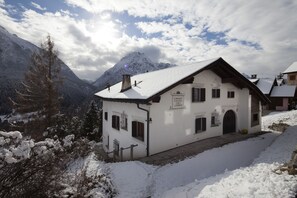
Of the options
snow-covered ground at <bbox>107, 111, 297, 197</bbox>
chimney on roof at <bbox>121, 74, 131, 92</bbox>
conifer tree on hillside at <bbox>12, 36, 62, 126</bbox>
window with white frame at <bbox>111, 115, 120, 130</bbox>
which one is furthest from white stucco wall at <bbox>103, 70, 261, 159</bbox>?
conifer tree on hillside at <bbox>12, 36, 62, 126</bbox>

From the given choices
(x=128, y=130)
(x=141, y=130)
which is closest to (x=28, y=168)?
(x=141, y=130)

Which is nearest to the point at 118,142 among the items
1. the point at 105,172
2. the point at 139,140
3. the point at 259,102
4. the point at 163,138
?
the point at 139,140

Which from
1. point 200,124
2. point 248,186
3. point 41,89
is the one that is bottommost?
point 248,186

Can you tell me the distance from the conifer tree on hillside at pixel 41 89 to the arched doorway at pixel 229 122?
685 inches

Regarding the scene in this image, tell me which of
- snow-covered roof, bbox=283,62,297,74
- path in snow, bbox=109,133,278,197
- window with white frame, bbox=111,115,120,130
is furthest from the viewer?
snow-covered roof, bbox=283,62,297,74

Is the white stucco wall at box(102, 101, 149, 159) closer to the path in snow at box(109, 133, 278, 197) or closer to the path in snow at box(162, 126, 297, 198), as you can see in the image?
the path in snow at box(109, 133, 278, 197)

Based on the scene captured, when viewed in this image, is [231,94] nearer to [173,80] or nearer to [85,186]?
[173,80]

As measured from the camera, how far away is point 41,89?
72.1 feet

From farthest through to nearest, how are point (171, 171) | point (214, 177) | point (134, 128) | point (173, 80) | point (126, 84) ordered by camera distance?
point (126, 84) < point (134, 128) < point (173, 80) < point (171, 171) < point (214, 177)

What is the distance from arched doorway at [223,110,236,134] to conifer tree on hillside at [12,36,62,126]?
1741 centimetres

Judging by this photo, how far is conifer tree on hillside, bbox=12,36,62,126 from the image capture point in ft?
71.9

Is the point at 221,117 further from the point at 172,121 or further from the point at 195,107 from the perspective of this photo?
the point at 172,121

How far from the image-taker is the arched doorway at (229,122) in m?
18.6

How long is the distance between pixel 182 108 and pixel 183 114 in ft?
1.47
